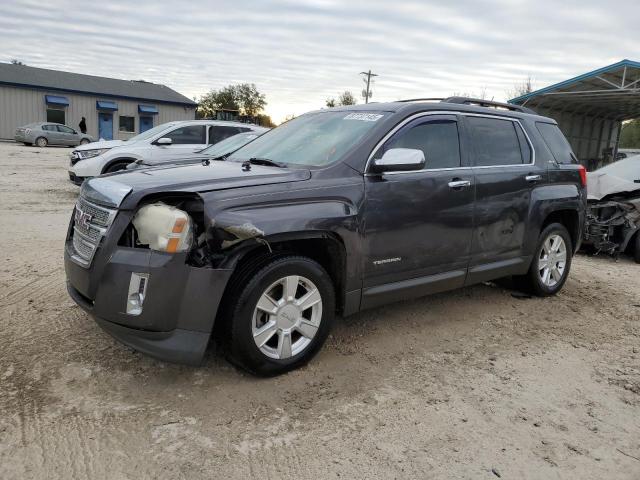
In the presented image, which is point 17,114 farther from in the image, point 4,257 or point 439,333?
point 439,333

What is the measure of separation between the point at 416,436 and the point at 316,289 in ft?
3.72

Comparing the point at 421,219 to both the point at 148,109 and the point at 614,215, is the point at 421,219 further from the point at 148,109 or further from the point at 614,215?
the point at 148,109

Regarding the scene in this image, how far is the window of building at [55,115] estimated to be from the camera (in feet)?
120

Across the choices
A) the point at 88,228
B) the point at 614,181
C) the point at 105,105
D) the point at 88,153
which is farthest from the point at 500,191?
the point at 105,105

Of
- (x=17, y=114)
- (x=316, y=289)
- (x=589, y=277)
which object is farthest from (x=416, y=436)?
(x=17, y=114)

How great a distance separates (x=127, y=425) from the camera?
2957 millimetres

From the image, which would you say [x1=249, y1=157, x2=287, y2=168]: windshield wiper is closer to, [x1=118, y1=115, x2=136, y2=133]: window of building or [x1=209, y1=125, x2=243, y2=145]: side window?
[x1=209, y1=125, x2=243, y2=145]: side window

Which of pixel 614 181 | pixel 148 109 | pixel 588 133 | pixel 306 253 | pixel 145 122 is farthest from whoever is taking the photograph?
pixel 145 122

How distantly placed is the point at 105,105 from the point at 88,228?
38372mm

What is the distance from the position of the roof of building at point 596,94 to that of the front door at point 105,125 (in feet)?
96.2

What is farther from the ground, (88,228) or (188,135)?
(188,135)

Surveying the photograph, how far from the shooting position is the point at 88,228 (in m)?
3.39

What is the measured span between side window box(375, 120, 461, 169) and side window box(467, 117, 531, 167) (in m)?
0.27

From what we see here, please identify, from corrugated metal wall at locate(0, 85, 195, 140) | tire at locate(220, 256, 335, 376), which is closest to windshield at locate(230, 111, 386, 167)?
tire at locate(220, 256, 335, 376)
